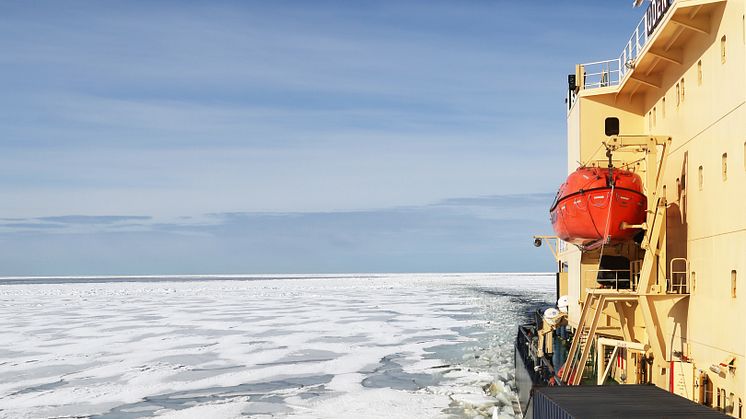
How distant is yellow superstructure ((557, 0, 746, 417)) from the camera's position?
10.6 meters

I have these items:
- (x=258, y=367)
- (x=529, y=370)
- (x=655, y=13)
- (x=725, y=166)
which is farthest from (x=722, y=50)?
(x=258, y=367)

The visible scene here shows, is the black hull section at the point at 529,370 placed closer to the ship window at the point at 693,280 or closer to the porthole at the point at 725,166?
the ship window at the point at 693,280

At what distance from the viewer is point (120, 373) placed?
2203cm

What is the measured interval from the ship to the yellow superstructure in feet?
0.10

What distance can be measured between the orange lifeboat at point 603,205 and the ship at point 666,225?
0.9 inches

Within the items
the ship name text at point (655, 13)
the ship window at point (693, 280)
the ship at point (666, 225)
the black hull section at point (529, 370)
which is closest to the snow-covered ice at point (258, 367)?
the black hull section at point (529, 370)

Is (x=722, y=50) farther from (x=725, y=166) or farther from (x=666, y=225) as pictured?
(x=666, y=225)

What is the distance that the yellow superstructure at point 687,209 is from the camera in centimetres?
1055

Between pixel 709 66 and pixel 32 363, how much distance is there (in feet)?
73.0

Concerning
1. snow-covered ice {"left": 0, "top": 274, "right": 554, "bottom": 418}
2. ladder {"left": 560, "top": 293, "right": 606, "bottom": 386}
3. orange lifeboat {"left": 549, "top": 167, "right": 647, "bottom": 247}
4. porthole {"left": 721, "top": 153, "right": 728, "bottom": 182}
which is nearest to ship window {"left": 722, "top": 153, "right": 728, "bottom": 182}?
porthole {"left": 721, "top": 153, "right": 728, "bottom": 182}

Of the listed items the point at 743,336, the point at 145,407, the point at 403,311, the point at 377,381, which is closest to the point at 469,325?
the point at 403,311

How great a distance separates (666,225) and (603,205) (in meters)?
1.24

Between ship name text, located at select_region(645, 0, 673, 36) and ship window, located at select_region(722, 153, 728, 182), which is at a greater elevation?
ship name text, located at select_region(645, 0, 673, 36)

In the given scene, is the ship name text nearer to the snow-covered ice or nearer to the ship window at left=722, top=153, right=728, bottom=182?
the ship window at left=722, top=153, right=728, bottom=182
